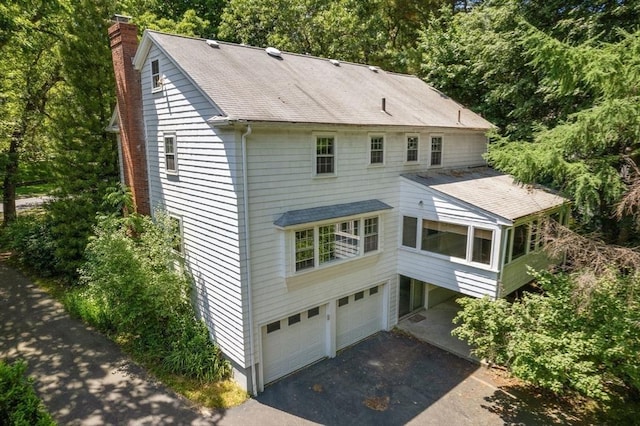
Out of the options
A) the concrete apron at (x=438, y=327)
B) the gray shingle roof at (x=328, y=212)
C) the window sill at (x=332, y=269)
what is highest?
the gray shingle roof at (x=328, y=212)

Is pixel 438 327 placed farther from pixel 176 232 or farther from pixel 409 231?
pixel 176 232

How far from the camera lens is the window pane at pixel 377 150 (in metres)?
12.5

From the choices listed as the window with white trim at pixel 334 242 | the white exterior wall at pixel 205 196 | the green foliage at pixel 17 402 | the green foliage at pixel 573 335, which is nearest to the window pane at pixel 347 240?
the window with white trim at pixel 334 242

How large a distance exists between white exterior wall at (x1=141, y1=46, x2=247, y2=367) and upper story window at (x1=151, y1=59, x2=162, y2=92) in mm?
210

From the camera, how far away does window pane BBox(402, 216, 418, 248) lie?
13.4 m

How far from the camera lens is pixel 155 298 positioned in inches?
456

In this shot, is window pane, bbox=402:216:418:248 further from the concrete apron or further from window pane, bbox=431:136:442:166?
the concrete apron

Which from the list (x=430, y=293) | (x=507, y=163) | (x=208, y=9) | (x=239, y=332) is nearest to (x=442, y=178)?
(x=507, y=163)

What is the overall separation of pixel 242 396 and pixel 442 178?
10.0 m

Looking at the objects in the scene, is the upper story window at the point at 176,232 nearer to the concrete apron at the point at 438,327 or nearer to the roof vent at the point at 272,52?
the roof vent at the point at 272,52

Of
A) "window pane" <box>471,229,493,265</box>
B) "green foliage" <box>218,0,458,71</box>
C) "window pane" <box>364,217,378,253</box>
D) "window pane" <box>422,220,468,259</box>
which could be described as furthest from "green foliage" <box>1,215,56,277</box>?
"window pane" <box>471,229,493,265</box>

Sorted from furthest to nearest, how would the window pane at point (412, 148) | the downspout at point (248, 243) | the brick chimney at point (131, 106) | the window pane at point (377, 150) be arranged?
the window pane at point (412, 148) → the brick chimney at point (131, 106) → the window pane at point (377, 150) → the downspout at point (248, 243)

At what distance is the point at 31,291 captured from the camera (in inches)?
645

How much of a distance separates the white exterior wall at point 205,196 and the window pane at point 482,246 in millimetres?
7176
